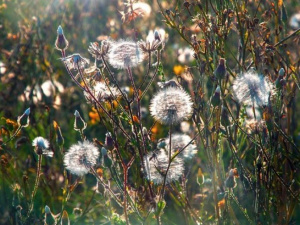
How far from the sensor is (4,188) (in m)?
2.79

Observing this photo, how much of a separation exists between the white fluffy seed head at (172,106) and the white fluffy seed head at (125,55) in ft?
0.60

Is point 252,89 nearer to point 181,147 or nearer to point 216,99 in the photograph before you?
point 216,99

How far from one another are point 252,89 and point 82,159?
2.56 ft

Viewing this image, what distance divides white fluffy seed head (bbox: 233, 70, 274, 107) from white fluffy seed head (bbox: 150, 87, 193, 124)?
0.67 feet

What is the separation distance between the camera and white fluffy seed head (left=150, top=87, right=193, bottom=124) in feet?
7.06

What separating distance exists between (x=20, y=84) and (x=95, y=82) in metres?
1.74

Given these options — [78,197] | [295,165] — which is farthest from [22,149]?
[295,165]

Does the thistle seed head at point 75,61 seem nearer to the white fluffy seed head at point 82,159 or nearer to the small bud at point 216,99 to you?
the white fluffy seed head at point 82,159

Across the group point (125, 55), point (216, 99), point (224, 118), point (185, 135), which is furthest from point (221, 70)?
point (185, 135)

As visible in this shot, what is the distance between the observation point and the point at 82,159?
231 cm

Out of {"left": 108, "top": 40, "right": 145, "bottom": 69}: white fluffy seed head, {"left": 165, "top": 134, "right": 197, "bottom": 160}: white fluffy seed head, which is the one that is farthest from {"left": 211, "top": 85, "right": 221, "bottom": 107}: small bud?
{"left": 165, "top": 134, "right": 197, "bottom": 160}: white fluffy seed head

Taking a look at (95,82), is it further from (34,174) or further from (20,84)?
(20,84)

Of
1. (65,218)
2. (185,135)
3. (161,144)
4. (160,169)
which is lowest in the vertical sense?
(65,218)

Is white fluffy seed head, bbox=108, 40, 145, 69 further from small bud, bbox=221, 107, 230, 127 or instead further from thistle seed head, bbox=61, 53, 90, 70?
small bud, bbox=221, 107, 230, 127
